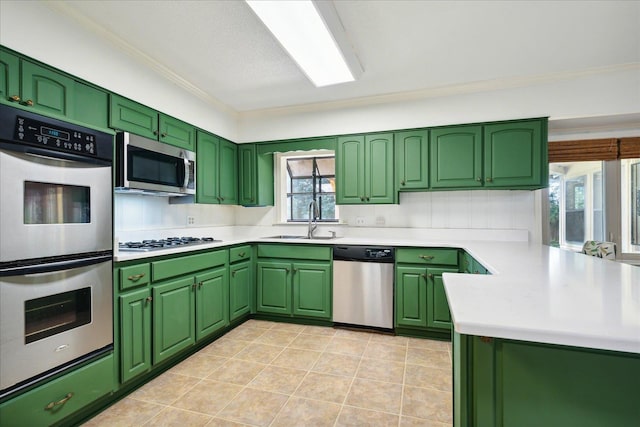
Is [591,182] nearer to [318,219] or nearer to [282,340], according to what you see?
[318,219]

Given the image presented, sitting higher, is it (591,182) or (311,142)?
(311,142)

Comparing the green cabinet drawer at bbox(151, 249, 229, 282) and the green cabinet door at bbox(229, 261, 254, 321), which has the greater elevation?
the green cabinet drawer at bbox(151, 249, 229, 282)

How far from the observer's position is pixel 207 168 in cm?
341

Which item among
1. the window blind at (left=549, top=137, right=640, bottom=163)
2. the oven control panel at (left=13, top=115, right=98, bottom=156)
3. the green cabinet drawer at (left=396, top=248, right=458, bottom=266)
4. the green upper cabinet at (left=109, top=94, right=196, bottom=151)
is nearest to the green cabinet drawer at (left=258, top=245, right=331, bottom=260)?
the green cabinet drawer at (left=396, top=248, right=458, bottom=266)

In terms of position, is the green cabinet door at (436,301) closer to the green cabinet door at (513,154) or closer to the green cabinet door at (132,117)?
the green cabinet door at (513,154)

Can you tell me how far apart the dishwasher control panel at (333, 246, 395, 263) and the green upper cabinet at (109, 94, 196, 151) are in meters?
1.83

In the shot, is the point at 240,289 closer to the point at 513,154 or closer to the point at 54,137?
the point at 54,137

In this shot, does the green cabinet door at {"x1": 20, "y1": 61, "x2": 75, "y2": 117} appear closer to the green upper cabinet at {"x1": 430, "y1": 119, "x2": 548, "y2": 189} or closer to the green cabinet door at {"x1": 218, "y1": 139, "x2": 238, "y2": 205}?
the green cabinet door at {"x1": 218, "y1": 139, "x2": 238, "y2": 205}

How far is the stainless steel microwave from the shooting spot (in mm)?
2344

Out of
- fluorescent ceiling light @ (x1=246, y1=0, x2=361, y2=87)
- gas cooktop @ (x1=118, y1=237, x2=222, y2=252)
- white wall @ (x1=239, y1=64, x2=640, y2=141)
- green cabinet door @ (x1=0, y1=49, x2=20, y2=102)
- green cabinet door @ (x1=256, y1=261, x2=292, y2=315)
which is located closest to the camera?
green cabinet door @ (x1=0, y1=49, x2=20, y2=102)

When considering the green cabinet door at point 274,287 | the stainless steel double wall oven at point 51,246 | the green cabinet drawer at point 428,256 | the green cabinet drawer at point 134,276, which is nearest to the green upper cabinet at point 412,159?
the green cabinet drawer at point 428,256

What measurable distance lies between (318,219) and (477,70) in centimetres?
232

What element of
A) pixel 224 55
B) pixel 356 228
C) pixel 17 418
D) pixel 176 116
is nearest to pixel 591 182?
pixel 356 228

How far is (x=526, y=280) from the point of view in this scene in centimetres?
136
